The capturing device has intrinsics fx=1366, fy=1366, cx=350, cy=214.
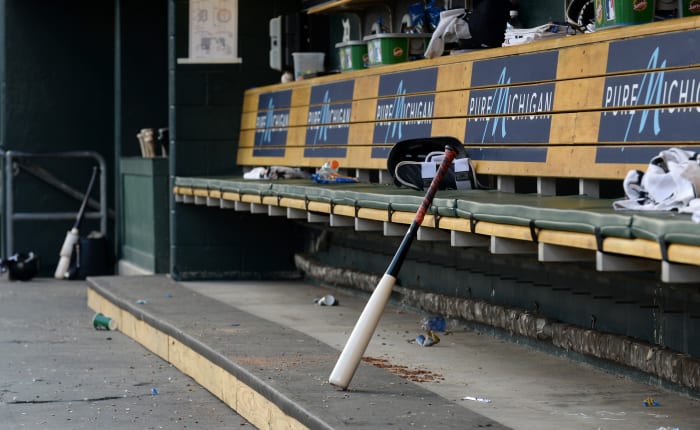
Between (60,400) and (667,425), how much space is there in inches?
134

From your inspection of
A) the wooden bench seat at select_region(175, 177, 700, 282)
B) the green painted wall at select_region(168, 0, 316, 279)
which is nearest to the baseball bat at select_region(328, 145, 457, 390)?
the wooden bench seat at select_region(175, 177, 700, 282)

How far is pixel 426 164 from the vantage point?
24.1ft

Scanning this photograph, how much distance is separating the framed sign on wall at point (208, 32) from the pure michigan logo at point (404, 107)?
3296mm

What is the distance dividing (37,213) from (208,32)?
4.71 metres

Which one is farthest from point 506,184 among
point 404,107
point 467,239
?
point 404,107

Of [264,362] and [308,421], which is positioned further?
[264,362]

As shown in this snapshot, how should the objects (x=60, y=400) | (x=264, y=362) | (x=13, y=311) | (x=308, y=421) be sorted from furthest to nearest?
(x=13, y=311) → (x=60, y=400) → (x=264, y=362) → (x=308, y=421)

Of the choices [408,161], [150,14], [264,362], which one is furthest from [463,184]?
[150,14]

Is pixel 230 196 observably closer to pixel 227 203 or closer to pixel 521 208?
pixel 227 203

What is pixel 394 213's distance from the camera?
7027 millimetres

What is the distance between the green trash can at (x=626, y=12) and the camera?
20.0 feet

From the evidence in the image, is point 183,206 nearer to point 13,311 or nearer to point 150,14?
point 13,311

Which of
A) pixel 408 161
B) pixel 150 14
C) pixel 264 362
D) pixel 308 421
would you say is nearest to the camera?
pixel 308 421

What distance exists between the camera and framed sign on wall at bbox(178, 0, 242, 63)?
12234mm
